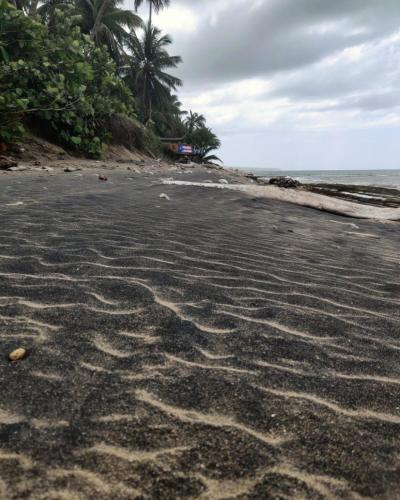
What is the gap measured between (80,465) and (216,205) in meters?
6.14

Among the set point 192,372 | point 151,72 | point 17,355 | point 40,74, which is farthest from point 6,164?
point 151,72

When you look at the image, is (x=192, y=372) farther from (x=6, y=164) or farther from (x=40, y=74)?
(x=40, y=74)

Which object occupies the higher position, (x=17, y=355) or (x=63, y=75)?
(x=63, y=75)

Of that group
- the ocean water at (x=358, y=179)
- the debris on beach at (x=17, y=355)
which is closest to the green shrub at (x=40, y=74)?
the debris on beach at (x=17, y=355)

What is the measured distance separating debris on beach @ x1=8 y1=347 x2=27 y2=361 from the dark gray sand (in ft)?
0.13

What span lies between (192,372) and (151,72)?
41.5 meters

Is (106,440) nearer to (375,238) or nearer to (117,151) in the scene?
(375,238)

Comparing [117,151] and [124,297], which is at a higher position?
[117,151]

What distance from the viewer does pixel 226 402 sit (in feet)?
5.26

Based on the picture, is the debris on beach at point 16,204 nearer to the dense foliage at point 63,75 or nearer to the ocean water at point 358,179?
the dense foliage at point 63,75

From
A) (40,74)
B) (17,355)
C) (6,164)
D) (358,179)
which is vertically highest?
(40,74)

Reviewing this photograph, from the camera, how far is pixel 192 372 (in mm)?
1785

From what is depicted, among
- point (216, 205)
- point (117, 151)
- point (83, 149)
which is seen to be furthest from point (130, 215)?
point (117, 151)

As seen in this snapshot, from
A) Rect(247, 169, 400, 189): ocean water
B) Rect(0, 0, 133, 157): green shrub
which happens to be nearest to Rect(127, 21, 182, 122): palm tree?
Rect(247, 169, 400, 189): ocean water
